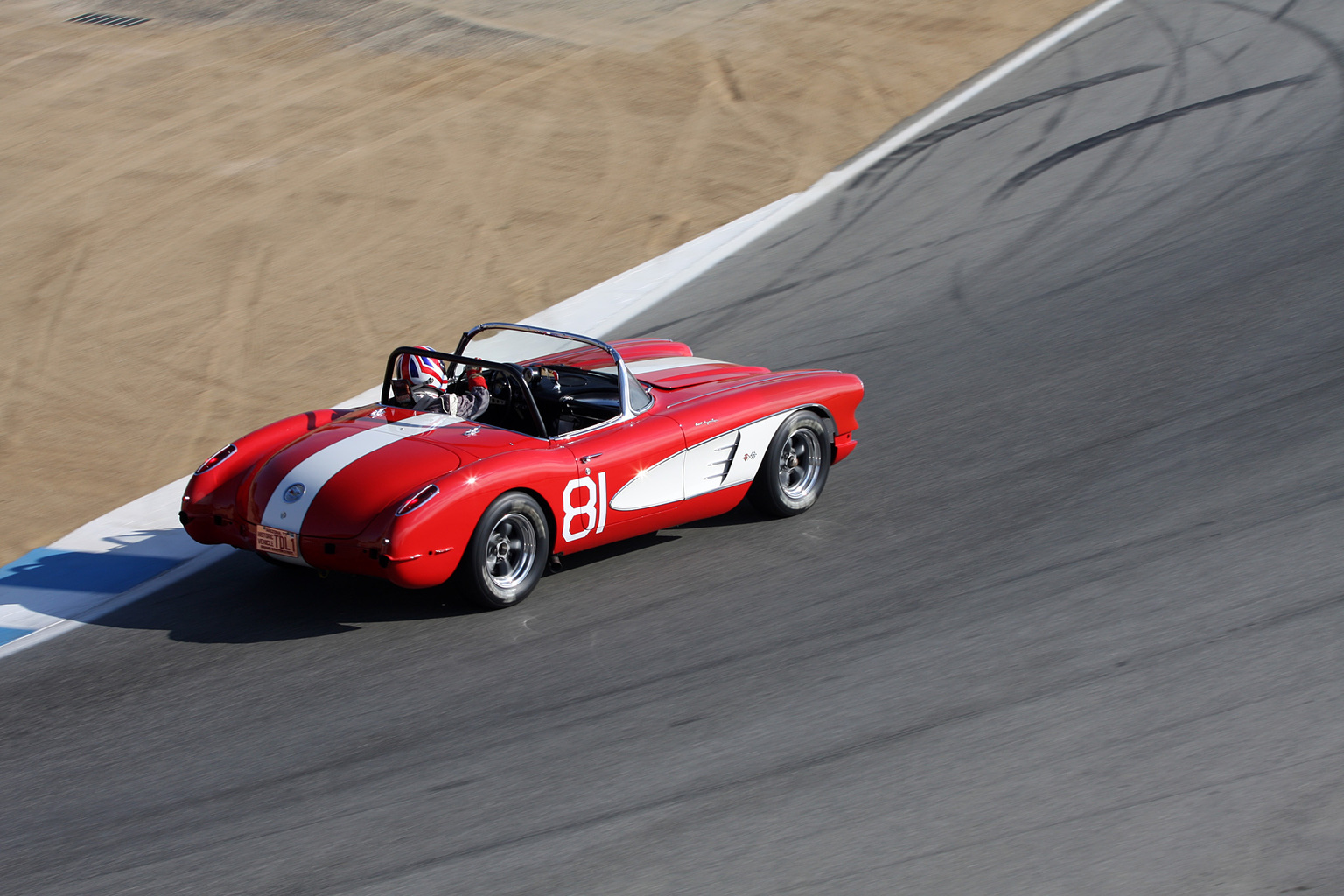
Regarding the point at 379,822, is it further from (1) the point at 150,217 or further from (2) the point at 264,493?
(1) the point at 150,217

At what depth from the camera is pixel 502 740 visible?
532cm

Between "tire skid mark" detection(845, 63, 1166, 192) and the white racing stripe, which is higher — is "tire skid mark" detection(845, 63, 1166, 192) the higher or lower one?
the higher one

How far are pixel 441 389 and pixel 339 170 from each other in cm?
803

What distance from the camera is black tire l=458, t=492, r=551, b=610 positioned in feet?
20.5

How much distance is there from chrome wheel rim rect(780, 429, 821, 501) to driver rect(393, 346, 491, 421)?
1.77 meters

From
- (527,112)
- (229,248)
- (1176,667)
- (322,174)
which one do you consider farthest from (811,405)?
(527,112)

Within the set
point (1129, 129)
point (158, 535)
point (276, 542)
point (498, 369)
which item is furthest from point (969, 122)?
point (276, 542)

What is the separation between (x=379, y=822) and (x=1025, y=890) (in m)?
2.24

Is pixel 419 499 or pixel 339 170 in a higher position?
pixel 339 170

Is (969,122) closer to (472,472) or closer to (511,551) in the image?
(511,551)

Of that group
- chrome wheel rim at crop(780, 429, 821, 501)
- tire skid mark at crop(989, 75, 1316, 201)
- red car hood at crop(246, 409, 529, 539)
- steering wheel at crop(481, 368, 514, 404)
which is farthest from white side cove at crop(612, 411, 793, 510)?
tire skid mark at crop(989, 75, 1316, 201)

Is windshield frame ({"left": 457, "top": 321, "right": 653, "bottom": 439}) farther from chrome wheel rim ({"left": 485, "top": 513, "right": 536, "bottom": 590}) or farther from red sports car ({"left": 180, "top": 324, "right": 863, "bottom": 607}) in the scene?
chrome wheel rim ({"left": 485, "top": 513, "right": 536, "bottom": 590})

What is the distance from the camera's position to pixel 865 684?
18.3 ft

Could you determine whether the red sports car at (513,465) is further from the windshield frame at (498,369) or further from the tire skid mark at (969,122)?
the tire skid mark at (969,122)
